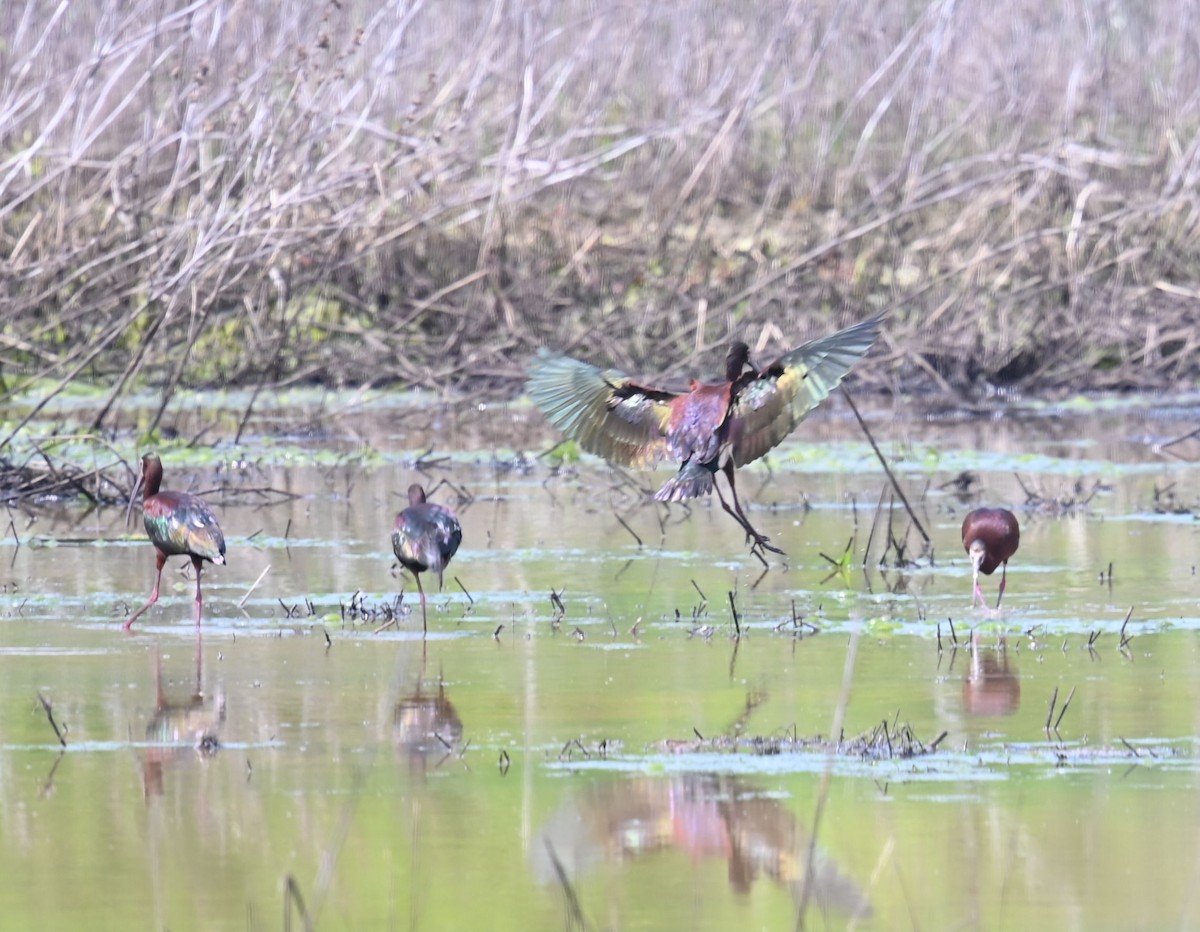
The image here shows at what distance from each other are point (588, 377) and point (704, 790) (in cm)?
314

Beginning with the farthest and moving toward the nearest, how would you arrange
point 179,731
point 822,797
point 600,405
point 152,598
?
point 600,405, point 152,598, point 179,731, point 822,797

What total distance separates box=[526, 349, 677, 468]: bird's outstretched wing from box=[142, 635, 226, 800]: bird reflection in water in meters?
1.99

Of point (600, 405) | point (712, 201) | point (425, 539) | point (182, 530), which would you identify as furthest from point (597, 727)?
point (712, 201)

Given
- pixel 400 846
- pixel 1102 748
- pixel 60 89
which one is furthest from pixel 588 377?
pixel 60 89

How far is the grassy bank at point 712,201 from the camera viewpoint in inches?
566

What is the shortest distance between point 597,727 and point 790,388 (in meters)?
2.13

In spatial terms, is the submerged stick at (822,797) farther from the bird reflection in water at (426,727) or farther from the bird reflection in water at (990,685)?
the bird reflection in water at (426,727)

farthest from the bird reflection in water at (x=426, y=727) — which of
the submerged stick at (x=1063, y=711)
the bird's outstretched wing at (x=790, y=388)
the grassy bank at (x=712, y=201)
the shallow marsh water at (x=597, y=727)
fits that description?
the grassy bank at (x=712, y=201)

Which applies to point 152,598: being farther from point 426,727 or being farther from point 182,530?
point 426,727

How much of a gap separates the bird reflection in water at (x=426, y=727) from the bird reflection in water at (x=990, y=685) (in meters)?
1.28

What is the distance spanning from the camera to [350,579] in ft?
28.0

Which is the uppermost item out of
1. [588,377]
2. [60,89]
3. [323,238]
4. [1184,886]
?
[60,89]

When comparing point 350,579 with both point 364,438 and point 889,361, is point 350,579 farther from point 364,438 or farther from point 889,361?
point 889,361

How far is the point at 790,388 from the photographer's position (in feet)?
25.6
